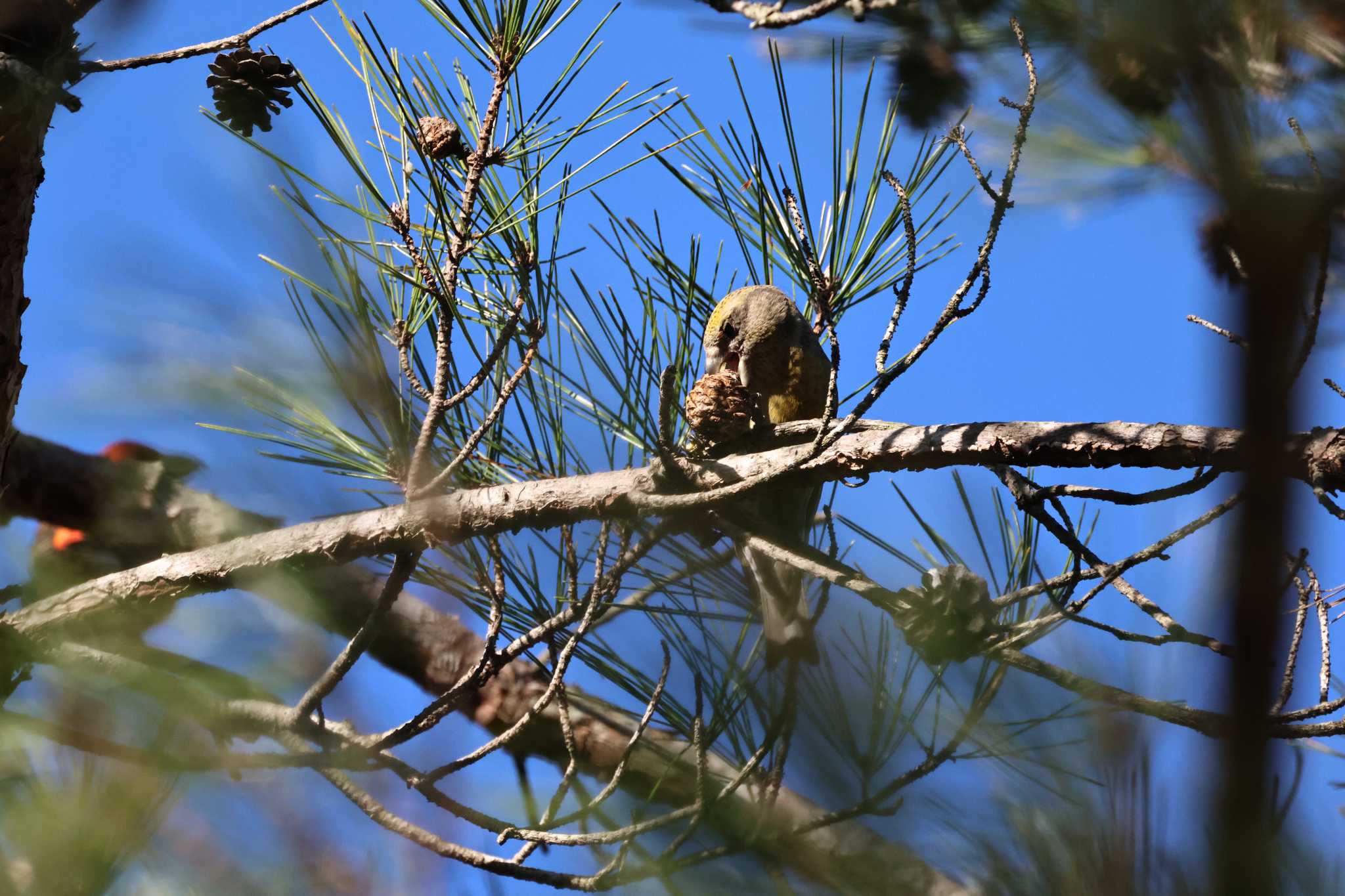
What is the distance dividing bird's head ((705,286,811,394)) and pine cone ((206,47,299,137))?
0.78 m

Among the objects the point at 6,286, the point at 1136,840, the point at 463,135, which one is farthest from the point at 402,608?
the point at 1136,840

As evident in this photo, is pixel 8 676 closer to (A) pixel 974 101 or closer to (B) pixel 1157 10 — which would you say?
(B) pixel 1157 10

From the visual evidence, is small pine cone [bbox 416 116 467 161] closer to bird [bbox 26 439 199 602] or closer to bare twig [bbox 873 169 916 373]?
bare twig [bbox 873 169 916 373]

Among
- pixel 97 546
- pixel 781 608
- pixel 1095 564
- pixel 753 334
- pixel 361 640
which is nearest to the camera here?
pixel 1095 564

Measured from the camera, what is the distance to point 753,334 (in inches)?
66.8

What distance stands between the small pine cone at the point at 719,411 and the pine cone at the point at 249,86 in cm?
63

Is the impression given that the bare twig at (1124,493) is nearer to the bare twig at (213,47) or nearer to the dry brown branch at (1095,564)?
the dry brown branch at (1095,564)

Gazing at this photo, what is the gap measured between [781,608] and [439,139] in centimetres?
70

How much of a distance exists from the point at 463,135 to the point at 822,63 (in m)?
0.75

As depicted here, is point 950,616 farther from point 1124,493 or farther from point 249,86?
point 249,86

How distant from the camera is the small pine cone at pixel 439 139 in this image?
1143 mm

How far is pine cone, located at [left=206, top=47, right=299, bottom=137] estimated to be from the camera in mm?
1141

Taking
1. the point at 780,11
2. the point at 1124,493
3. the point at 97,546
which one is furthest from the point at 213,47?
the point at 97,546

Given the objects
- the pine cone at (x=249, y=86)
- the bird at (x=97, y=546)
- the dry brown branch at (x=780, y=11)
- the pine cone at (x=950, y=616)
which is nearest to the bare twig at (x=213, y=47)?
the pine cone at (x=249, y=86)
